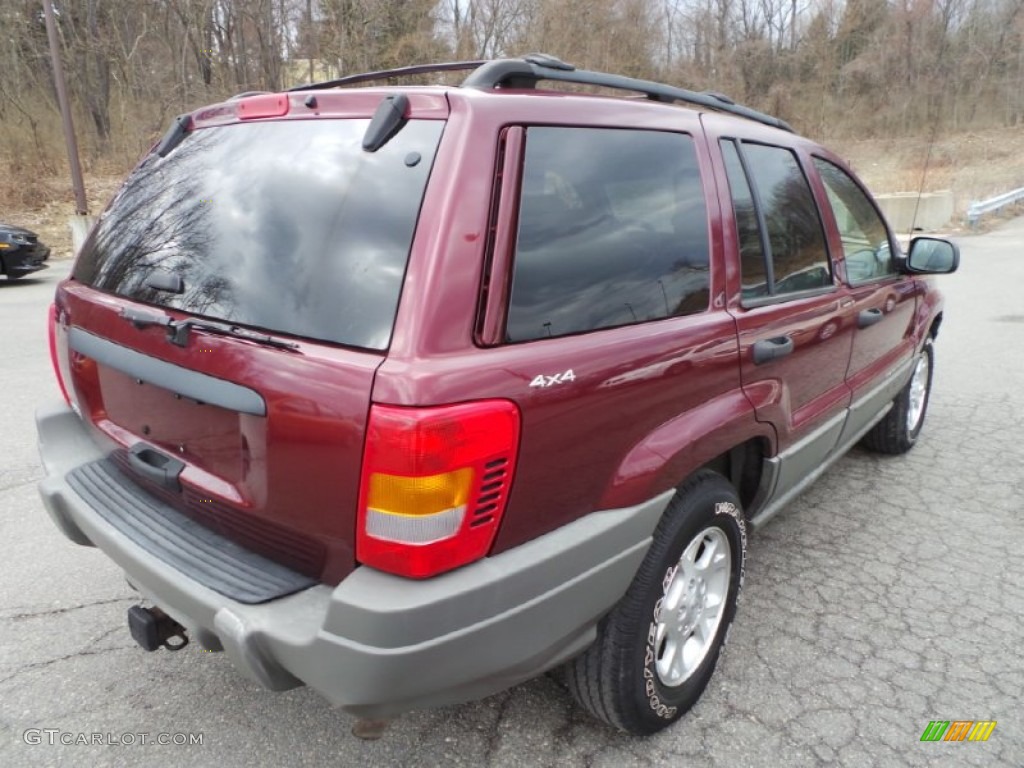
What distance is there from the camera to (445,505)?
5.09ft

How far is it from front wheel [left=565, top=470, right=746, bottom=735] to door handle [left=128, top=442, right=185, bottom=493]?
126 cm

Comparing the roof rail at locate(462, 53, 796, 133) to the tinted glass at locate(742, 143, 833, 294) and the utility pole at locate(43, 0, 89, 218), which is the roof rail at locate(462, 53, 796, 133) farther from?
the utility pole at locate(43, 0, 89, 218)

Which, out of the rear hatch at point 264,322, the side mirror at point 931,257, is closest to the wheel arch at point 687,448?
the rear hatch at point 264,322

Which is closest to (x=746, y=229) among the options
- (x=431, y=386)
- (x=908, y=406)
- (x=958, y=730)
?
(x=431, y=386)

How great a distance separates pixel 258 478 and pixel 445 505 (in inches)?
20.5

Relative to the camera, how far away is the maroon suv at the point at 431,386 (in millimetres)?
1572

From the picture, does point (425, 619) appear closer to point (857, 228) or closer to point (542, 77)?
point (542, 77)

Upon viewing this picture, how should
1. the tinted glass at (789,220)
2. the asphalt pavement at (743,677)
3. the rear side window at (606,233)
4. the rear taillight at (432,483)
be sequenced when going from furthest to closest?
the tinted glass at (789,220) < the asphalt pavement at (743,677) < the rear side window at (606,233) < the rear taillight at (432,483)

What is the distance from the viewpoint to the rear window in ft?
5.46

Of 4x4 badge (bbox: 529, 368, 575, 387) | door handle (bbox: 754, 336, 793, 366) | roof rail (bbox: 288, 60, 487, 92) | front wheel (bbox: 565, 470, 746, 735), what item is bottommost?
front wheel (bbox: 565, 470, 746, 735)

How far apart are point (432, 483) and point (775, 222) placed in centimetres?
182

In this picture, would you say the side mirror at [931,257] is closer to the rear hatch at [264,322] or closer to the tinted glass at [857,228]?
the tinted glass at [857,228]

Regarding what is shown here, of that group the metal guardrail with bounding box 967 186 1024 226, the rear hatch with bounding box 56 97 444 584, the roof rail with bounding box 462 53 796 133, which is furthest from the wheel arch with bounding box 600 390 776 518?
the metal guardrail with bounding box 967 186 1024 226

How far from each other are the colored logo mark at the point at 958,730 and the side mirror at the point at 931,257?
222cm
